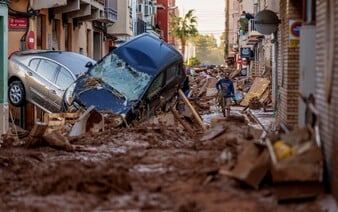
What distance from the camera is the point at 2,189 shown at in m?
10.4

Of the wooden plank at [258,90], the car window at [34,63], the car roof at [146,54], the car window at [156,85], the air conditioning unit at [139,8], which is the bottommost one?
the wooden plank at [258,90]

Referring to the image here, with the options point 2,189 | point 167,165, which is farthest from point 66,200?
point 167,165

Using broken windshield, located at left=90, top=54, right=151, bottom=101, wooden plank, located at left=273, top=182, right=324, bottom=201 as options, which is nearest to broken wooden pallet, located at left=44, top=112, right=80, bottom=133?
broken windshield, located at left=90, top=54, right=151, bottom=101

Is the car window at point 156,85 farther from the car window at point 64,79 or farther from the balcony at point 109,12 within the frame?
the balcony at point 109,12

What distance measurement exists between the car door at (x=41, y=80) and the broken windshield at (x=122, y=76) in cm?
217

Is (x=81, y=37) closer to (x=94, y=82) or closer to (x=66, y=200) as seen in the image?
(x=94, y=82)

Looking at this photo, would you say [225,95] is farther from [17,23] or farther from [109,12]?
[109,12]

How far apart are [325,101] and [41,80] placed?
1523 centimetres

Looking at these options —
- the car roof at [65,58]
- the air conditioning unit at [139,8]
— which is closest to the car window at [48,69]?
the car roof at [65,58]

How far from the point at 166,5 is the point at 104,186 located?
9457 cm

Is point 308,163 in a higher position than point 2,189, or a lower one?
higher

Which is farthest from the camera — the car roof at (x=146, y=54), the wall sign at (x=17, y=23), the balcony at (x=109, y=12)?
→ the balcony at (x=109, y=12)

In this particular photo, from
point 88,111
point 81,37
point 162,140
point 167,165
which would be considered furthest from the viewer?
point 81,37

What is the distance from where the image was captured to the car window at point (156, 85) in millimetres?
21581
